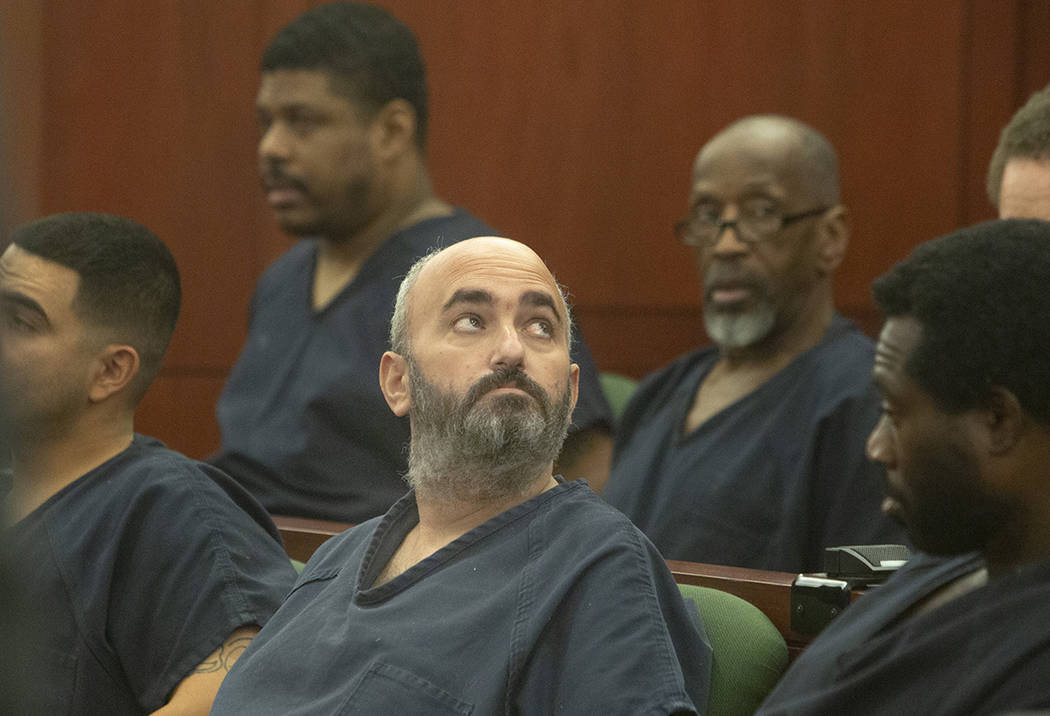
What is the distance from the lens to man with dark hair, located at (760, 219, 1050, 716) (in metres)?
1.08

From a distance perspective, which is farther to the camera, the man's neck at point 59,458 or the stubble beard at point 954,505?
the man's neck at point 59,458

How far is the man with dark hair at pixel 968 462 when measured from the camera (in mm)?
1078

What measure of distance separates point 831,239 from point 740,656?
150 cm

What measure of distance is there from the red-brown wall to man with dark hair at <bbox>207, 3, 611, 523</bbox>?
2.35 ft

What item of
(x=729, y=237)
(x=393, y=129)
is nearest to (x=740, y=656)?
(x=729, y=237)

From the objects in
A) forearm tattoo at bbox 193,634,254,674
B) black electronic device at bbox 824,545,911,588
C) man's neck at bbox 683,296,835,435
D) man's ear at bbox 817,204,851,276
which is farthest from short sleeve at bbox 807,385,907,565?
forearm tattoo at bbox 193,634,254,674

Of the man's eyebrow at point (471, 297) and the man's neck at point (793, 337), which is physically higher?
the man's eyebrow at point (471, 297)

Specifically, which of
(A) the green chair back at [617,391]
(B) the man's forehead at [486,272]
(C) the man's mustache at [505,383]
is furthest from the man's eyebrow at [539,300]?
(A) the green chair back at [617,391]

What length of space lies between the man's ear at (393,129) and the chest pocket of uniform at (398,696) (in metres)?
1.65

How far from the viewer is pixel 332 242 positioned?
2.92 metres

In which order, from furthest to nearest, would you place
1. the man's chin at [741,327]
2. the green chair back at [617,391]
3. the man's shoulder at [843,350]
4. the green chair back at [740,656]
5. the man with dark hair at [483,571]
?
1. the green chair back at [617,391]
2. the man's chin at [741,327]
3. the man's shoulder at [843,350]
4. the green chair back at [740,656]
5. the man with dark hair at [483,571]

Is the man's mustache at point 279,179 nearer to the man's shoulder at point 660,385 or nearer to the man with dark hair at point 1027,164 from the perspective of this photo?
the man's shoulder at point 660,385

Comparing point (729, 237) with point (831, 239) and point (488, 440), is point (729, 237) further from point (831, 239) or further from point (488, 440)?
point (488, 440)

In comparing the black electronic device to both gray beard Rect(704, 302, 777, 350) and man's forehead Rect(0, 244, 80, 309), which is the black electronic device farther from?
gray beard Rect(704, 302, 777, 350)
